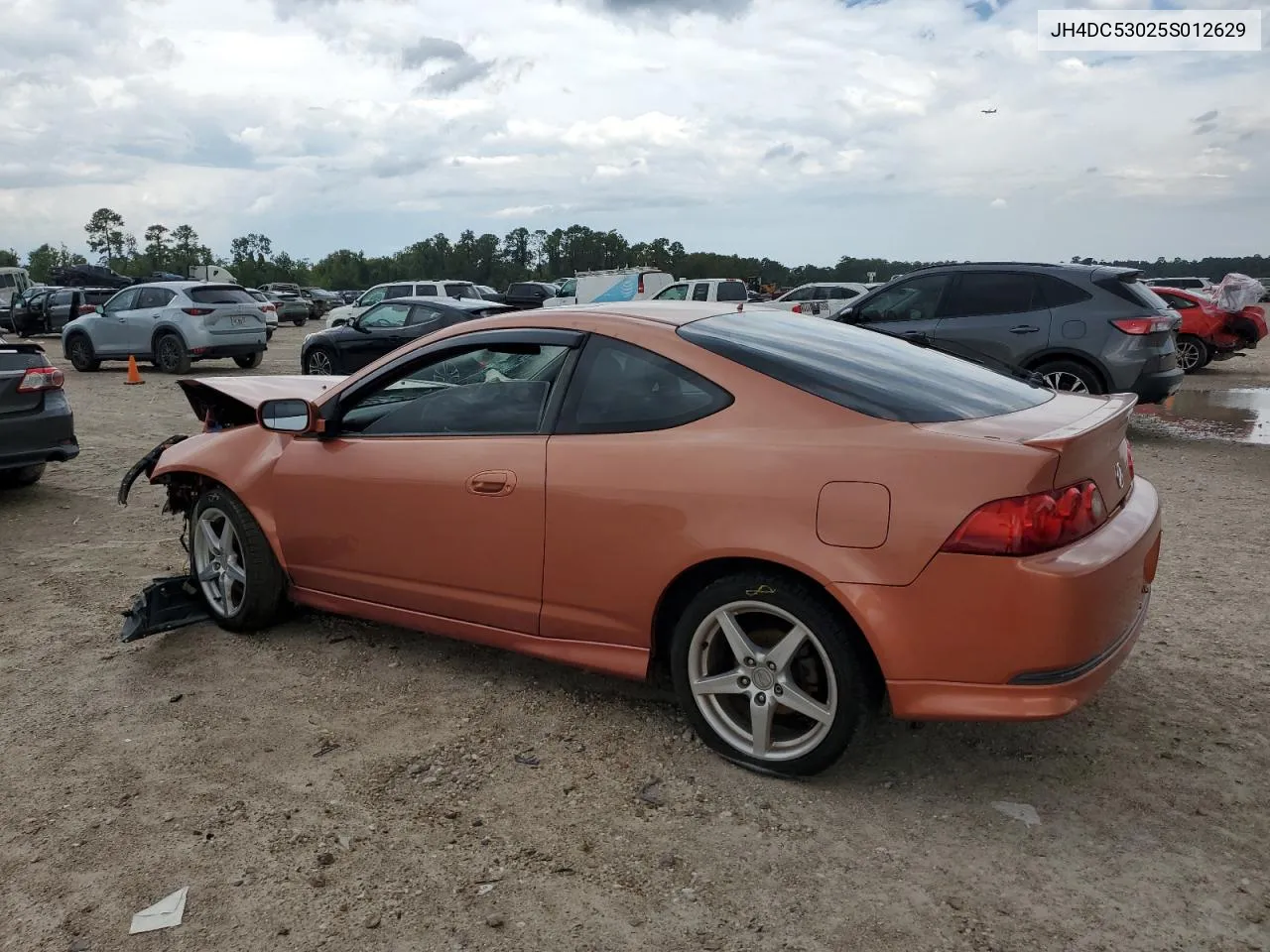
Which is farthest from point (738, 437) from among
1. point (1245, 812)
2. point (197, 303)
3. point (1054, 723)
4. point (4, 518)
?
point (197, 303)

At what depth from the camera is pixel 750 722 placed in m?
3.34

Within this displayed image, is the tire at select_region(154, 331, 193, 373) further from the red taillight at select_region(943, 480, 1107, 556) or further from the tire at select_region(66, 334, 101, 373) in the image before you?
the red taillight at select_region(943, 480, 1107, 556)

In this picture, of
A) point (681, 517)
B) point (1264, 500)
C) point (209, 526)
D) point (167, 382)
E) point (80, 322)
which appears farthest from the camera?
point (80, 322)

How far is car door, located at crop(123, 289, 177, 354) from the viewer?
17938mm

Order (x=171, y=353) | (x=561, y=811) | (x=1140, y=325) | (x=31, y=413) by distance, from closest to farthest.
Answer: (x=561, y=811) → (x=31, y=413) → (x=1140, y=325) → (x=171, y=353)

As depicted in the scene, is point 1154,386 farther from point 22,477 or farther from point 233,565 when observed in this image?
point 22,477

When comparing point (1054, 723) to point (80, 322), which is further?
point (80, 322)

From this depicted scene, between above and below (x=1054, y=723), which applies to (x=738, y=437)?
above

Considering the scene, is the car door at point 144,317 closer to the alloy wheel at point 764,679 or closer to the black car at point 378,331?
the black car at point 378,331

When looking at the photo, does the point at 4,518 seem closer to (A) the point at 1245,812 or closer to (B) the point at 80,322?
(A) the point at 1245,812

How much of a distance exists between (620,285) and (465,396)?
87.2 feet

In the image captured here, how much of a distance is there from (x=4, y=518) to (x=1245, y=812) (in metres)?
7.50

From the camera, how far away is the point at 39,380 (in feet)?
24.5

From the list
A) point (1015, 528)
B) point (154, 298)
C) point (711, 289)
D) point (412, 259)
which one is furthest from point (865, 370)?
point (412, 259)
